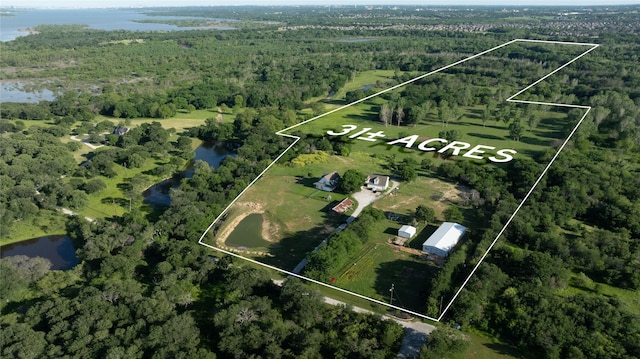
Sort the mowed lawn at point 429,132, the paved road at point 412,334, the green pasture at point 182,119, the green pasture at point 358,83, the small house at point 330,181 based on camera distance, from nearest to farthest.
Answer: the mowed lawn at point 429,132 → the paved road at point 412,334 → the small house at point 330,181 → the green pasture at point 182,119 → the green pasture at point 358,83

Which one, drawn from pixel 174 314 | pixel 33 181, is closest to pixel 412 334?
pixel 174 314

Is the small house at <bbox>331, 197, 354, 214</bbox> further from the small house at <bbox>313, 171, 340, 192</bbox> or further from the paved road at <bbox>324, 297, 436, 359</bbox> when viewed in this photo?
the paved road at <bbox>324, 297, 436, 359</bbox>

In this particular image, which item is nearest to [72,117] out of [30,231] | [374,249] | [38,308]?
[30,231]

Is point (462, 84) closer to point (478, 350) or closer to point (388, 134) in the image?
point (388, 134)

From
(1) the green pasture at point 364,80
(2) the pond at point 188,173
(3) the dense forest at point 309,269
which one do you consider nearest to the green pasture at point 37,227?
(3) the dense forest at point 309,269

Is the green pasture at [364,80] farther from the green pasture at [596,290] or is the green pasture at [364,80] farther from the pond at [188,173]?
the green pasture at [596,290]

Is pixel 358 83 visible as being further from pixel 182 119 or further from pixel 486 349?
pixel 486 349

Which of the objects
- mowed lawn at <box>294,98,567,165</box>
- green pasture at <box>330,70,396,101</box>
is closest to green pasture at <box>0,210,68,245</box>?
mowed lawn at <box>294,98,567,165</box>

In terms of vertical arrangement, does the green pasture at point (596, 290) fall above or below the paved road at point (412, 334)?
below
